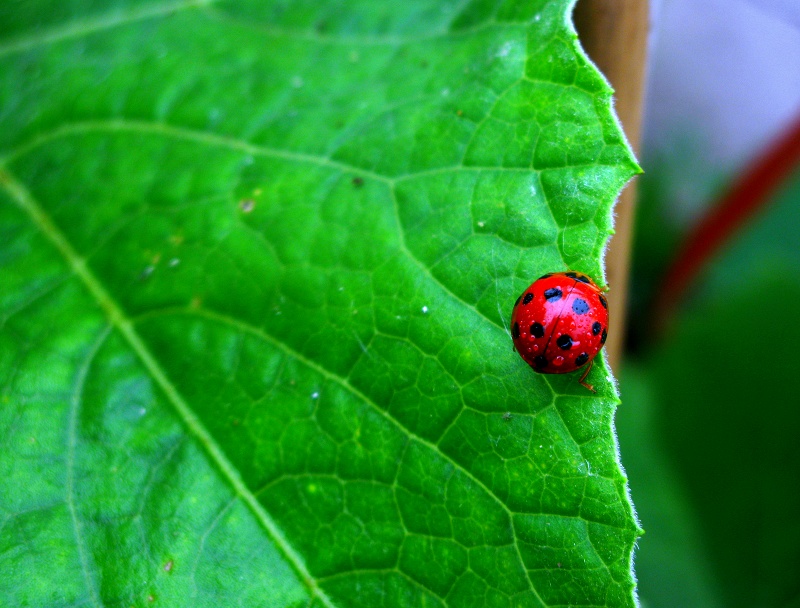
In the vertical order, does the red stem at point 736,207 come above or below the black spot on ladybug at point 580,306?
below

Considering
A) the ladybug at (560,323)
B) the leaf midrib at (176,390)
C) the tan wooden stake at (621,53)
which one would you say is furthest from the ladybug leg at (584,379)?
the tan wooden stake at (621,53)

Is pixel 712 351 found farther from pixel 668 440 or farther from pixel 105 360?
pixel 105 360

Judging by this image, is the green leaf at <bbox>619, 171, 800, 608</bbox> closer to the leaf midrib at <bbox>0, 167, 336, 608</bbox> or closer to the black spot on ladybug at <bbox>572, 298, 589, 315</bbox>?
the black spot on ladybug at <bbox>572, 298, 589, 315</bbox>

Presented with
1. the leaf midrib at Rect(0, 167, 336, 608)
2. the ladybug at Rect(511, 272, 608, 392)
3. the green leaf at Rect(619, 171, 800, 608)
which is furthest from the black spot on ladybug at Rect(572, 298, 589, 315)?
the green leaf at Rect(619, 171, 800, 608)

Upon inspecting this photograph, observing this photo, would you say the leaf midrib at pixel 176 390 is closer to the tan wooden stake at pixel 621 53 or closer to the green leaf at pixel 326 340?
the green leaf at pixel 326 340

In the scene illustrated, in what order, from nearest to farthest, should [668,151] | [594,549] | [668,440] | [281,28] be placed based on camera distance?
[594,549] → [281,28] → [668,440] → [668,151]

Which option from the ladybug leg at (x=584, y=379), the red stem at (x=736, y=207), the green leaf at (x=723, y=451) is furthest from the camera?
the green leaf at (x=723, y=451)

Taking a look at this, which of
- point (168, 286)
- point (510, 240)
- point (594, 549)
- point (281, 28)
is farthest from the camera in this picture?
point (281, 28)

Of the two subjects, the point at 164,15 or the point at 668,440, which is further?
the point at 668,440

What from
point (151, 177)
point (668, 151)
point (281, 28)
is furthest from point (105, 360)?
point (668, 151)
